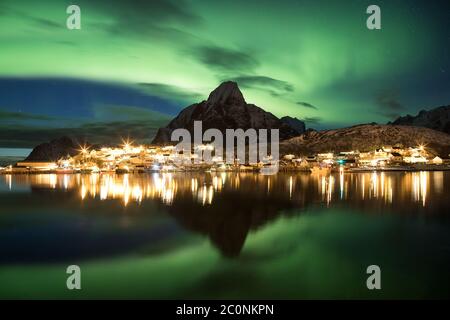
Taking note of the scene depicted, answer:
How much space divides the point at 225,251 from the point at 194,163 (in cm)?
8874

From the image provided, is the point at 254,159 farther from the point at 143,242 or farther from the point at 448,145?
the point at 143,242

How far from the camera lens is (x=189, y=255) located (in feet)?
36.8

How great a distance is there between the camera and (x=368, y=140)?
141 m

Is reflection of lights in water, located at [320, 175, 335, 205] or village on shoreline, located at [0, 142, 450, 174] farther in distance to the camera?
village on shoreline, located at [0, 142, 450, 174]

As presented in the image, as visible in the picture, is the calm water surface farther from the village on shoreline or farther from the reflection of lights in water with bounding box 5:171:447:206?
the village on shoreline

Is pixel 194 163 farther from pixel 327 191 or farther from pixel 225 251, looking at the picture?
pixel 225 251

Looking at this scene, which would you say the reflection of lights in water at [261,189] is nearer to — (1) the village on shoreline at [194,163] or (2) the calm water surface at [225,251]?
(2) the calm water surface at [225,251]

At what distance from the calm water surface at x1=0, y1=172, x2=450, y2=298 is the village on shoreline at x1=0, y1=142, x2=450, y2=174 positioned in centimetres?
6243

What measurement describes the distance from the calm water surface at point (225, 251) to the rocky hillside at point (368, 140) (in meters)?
124

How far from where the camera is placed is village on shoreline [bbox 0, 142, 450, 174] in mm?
86188

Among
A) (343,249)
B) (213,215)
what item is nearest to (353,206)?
(213,215)

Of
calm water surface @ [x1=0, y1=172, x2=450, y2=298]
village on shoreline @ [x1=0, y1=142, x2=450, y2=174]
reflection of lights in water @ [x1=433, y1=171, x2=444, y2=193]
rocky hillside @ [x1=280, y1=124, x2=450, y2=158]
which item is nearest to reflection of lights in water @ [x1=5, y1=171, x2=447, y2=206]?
reflection of lights in water @ [x1=433, y1=171, x2=444, y2=193]
